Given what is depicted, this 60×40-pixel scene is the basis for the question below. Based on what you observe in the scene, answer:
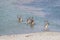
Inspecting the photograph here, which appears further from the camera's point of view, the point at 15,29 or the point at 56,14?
the point at 56,14

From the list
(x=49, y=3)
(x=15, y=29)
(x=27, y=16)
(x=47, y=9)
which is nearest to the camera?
(x=15, y=29)

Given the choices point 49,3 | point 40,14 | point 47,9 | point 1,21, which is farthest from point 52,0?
point 1,21

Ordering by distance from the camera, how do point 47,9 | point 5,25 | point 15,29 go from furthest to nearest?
point 47,9, point 5,25, point 15,29

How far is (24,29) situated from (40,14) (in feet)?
15.2

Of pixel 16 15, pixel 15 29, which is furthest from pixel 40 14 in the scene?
pixel 15 29

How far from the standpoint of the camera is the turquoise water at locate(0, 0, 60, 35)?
15.9 m

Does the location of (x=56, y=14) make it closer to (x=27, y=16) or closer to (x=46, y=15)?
(x=46, y=15)

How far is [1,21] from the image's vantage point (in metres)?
18.4

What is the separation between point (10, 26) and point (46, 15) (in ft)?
15.0

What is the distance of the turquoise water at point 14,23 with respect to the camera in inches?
627

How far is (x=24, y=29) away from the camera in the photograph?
632 inches

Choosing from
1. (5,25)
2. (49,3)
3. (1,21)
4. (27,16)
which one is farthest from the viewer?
(49,3)

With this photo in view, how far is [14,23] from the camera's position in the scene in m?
17.6

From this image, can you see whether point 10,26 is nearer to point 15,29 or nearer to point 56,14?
point 15,29
